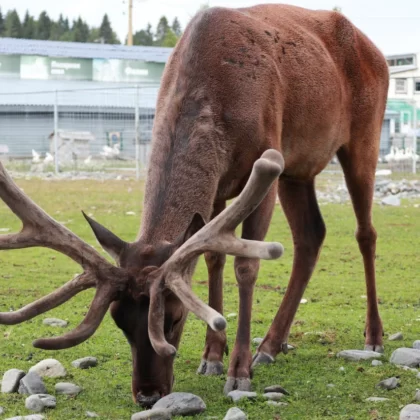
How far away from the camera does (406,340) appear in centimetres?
754

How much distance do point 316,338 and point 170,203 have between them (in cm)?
239

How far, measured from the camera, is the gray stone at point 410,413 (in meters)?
4.92

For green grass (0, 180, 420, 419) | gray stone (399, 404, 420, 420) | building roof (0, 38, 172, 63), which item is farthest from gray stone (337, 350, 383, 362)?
building roof (0, 38, 172, 63)

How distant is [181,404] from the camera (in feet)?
17.2

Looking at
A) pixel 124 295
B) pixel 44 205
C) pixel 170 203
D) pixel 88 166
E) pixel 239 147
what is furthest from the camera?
pixel 88 166

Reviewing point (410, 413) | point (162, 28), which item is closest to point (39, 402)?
point (410, 413)

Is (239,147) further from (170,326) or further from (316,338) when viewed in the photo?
(316,338)

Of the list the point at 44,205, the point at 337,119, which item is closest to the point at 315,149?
the point at 337,119

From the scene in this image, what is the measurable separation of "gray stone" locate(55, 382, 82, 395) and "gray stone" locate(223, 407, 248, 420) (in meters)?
1.11

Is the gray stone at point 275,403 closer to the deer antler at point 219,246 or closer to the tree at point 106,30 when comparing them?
the deer antler at point 219,246

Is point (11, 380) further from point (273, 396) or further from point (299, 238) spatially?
point (299, 238)

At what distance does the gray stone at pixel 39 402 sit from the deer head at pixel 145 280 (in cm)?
45

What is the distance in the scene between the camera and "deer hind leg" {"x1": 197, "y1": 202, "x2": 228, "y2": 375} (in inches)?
258

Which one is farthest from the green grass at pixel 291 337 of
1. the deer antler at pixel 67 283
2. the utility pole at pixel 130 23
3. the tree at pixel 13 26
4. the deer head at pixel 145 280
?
the tree at pixel 13 26
